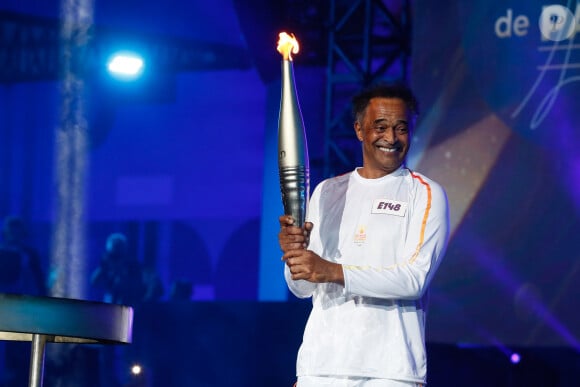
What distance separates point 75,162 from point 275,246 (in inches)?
111

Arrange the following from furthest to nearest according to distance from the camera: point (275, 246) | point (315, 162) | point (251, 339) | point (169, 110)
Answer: point (169, 110) → point (275, 246) → point (315, 162) → point (251, 339)

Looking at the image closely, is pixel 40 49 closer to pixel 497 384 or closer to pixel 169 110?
pixel 169 110

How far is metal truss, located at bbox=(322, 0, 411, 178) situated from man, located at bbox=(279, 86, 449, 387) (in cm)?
322

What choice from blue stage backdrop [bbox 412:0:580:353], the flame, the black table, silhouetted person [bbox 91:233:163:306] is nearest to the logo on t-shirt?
the flame

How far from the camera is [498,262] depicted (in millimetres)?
4898

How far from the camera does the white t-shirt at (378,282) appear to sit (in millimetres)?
2732

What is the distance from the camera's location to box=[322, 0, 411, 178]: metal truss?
20.9 feet

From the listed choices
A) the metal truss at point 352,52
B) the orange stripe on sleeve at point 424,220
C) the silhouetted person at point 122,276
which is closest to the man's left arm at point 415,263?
the orange stripe on sleeve at point 424,220

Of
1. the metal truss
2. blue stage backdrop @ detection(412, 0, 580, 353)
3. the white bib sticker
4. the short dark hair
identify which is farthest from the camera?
the metal truss

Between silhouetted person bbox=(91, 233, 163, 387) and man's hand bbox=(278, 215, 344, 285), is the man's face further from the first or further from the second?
silhouetted person bbox=(91, 233, 163, 387)

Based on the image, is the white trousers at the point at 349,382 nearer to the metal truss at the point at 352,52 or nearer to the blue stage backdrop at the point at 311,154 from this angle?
the blue stage backdrop at the point at 311,154

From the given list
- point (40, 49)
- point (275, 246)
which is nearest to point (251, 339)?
point (275, 246)

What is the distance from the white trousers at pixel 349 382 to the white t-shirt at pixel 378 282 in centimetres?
2

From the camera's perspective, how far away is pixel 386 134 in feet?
9.64
